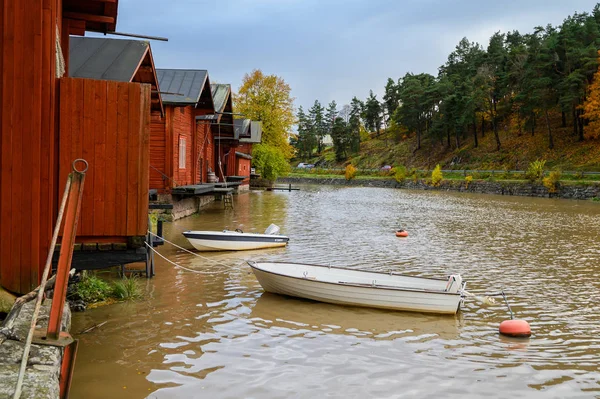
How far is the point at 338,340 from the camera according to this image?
30.1 ft

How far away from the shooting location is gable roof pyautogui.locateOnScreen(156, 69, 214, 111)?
80.8 ft

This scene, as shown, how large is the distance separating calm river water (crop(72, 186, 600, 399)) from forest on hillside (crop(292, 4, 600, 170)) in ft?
149

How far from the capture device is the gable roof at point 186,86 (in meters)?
24.6

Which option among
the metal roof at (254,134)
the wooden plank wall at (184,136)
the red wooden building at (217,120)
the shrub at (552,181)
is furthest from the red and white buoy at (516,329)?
the metal roof at (254,134)

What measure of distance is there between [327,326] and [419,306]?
82.2 inches

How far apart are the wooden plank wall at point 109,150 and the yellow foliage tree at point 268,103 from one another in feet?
187

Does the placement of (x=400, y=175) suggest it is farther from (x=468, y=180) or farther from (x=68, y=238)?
(x=68, y=238)

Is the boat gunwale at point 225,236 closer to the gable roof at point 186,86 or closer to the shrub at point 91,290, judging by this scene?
the shrub at point 91,290

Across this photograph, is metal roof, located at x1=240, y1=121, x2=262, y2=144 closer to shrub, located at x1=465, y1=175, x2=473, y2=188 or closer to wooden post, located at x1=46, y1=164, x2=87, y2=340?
shrub, located at x1=465, y1=175, x2=473, y2=188

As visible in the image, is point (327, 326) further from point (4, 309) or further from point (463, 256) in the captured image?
point (463, 256)

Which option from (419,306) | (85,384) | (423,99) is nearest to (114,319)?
(85,384)

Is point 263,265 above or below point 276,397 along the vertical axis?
above

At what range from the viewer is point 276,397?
6773mm

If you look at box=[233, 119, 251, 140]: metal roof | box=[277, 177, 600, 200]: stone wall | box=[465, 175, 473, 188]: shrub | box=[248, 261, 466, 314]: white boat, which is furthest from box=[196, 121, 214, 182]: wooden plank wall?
box=[465, 175, 473, 188]: shrub
